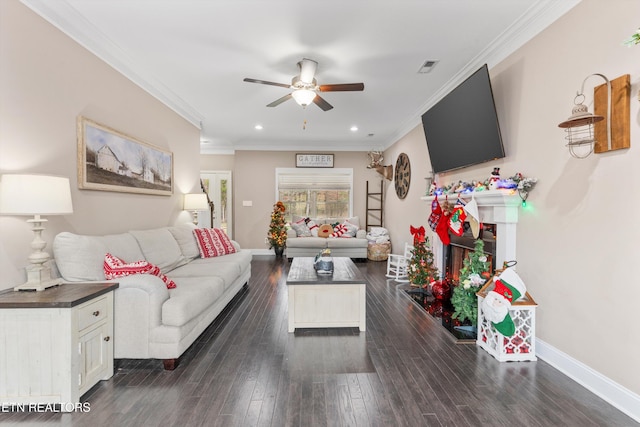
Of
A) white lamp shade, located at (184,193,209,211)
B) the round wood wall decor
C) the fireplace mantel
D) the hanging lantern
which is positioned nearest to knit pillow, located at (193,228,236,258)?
white lamp shade, located at (184,193,209,211)

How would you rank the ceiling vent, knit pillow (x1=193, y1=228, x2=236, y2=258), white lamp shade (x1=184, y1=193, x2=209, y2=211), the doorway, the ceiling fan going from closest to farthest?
the ceiling fan, the ceiling vent, knit pillow (x1=193, y1=228, x2=236, y2=258), white lamp shade (x1=184, y1=193, x2=209, y2=211), the doorway

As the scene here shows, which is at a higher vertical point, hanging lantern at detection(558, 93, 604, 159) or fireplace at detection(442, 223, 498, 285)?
hanging lantern at detection(558, 93, 604, 159)

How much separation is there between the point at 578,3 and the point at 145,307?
3818mm

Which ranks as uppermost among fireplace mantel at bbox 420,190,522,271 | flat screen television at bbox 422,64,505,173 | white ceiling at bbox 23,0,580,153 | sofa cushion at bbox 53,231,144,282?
white ceiling at bbox 23,0,580,153

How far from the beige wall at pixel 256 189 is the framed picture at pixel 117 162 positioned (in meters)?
3.36

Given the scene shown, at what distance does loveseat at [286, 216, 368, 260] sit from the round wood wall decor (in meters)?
1.34

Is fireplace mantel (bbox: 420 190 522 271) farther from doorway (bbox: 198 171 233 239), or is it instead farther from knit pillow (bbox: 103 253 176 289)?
doorway (bbox: 198 171 233 239)

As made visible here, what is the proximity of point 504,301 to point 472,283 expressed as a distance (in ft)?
1.90

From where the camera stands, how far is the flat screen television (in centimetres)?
287

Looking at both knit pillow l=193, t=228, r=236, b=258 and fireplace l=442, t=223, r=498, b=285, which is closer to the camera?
fireplace l=442, t=223, r=498, b=285

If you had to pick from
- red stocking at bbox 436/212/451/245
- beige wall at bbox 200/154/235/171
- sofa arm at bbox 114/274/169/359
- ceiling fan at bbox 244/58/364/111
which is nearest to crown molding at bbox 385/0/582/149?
ceiling fan at bbox 244/58/364/111

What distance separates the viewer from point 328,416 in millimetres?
1775

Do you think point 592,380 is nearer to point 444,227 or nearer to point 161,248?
point 444,227

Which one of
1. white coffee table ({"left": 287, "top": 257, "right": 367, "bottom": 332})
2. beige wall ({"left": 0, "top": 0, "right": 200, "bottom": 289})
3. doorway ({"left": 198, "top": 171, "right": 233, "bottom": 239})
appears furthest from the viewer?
doorway ({"left": 198, "top": 171, "right": 233, "bottom": 239})
